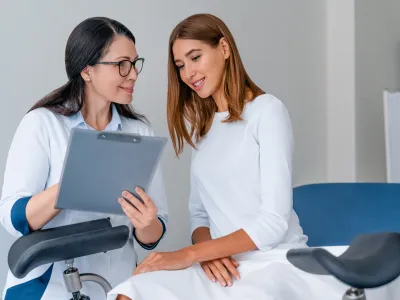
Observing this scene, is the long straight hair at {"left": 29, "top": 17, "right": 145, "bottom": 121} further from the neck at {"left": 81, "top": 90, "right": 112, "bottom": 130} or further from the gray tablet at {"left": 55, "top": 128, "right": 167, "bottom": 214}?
the gray tablet at {"left": 55, "top": 128, "right": 167, "bottom": 214}

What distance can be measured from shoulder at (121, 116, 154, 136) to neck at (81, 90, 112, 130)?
8 cm

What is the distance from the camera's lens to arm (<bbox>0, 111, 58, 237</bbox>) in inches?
68.1

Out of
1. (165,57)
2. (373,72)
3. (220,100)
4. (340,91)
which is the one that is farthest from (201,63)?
(373,72)

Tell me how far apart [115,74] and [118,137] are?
1.38 ft

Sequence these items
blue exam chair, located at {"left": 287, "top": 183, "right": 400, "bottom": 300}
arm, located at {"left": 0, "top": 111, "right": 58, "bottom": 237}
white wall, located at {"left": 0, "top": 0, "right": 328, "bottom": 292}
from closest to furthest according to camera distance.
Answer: arm, located at {"left": 0, "top": 111, "right": 58, "bottom": 237} < blue exam chair, located at {"left": 287, "top": 183, "right": 400, "bottom": 300} < white wall, located at {"left": 0, "top": 0, "right": 328, "bottom": 292}

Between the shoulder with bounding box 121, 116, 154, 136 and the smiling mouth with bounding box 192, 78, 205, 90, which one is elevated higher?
the smiling mouth with bounding box 192, 78, 205, 90

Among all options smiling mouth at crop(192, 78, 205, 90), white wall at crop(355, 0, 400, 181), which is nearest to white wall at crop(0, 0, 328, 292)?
white wall at crop(355, 0, 400, 181)

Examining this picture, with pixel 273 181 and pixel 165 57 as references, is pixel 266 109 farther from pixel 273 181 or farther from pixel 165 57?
pixel 165 57

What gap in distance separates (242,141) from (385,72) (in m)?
2.79

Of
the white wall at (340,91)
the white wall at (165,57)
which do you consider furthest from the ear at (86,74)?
the white wall at (340,91)

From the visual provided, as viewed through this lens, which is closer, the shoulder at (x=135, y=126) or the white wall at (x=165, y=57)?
the shoulder at (x=135, y=126)

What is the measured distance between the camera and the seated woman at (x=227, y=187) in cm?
153

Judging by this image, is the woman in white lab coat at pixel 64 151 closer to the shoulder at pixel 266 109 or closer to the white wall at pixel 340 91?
the shoulder at pixel 266 109

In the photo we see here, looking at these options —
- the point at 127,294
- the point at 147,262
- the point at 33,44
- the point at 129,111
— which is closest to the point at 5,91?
the point at 33,44
